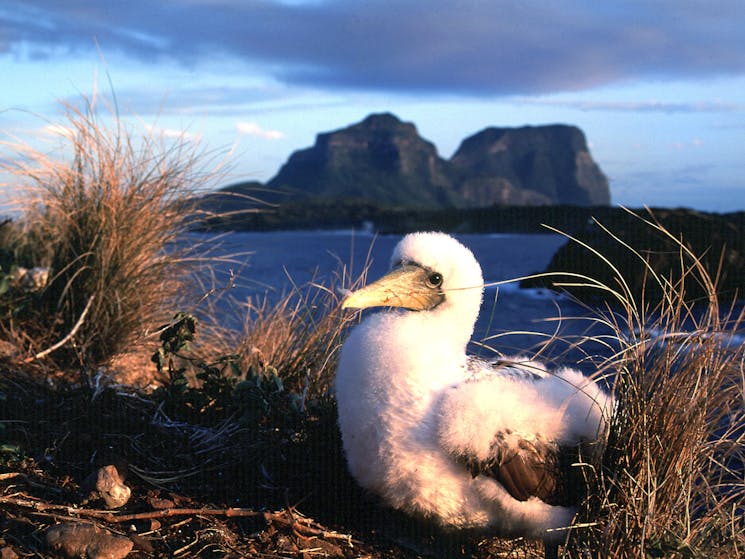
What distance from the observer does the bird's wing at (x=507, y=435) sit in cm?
295

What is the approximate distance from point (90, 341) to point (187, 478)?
2.40 meters

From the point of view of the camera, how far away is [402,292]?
3.32 meters

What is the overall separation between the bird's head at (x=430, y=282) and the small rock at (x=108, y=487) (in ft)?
4.74

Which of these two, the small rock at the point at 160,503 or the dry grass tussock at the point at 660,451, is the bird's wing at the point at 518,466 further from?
the small rock at the point at 160,503

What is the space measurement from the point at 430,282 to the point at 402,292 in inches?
5.8

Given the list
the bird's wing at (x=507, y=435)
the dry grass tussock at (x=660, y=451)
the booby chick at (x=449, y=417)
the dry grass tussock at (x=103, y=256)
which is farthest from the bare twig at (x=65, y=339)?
the dry grass tussock at (x=660, y=451)

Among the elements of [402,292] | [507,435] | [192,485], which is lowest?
[192,485]

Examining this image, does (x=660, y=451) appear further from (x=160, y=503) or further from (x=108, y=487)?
(x=108, y=487)

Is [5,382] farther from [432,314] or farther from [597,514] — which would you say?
[597,514]

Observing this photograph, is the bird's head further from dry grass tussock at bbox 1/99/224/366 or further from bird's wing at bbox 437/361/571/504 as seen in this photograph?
dry grass tussock at bbox 1/99/224/366

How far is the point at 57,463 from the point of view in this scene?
3.72m

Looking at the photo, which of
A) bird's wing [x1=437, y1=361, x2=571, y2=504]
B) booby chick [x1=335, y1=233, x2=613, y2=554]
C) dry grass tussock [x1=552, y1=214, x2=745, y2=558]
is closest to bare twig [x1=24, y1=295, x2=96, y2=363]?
booby chick [x1=335, y1=233, x2=613, y2=554]

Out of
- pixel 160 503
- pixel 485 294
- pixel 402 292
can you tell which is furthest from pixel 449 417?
Result: pixel 485 294

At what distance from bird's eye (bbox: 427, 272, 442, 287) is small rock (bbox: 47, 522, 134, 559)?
5.75 ft
